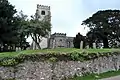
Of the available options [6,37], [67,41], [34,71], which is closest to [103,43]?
[67,41]

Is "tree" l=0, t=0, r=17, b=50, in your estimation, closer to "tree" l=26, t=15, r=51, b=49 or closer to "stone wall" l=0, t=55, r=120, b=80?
"stone wall" l=0, t=55, r=120, b=80

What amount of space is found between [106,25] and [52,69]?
133 ft

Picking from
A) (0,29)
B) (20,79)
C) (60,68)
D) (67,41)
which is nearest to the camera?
(20,79)

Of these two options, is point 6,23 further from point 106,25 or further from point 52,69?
point 106,25

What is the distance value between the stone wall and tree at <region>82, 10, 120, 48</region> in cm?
3608

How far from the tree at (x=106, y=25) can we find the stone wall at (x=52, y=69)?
36085mm

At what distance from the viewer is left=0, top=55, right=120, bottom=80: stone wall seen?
13.8 meters

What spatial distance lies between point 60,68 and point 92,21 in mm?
42506

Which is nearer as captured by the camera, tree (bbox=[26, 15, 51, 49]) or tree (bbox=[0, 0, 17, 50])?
tree (bbox=[0, 0, 17, 50])

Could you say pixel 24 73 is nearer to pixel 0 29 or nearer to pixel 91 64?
pixel 91 64

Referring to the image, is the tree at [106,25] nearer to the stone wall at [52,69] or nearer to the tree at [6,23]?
the tree at [6,23]

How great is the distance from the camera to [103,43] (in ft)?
181

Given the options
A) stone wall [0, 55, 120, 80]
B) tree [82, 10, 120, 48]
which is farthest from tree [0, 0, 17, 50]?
tree [82, 10, 120, 48]

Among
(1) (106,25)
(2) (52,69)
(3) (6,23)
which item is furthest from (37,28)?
(2) (52,69)
